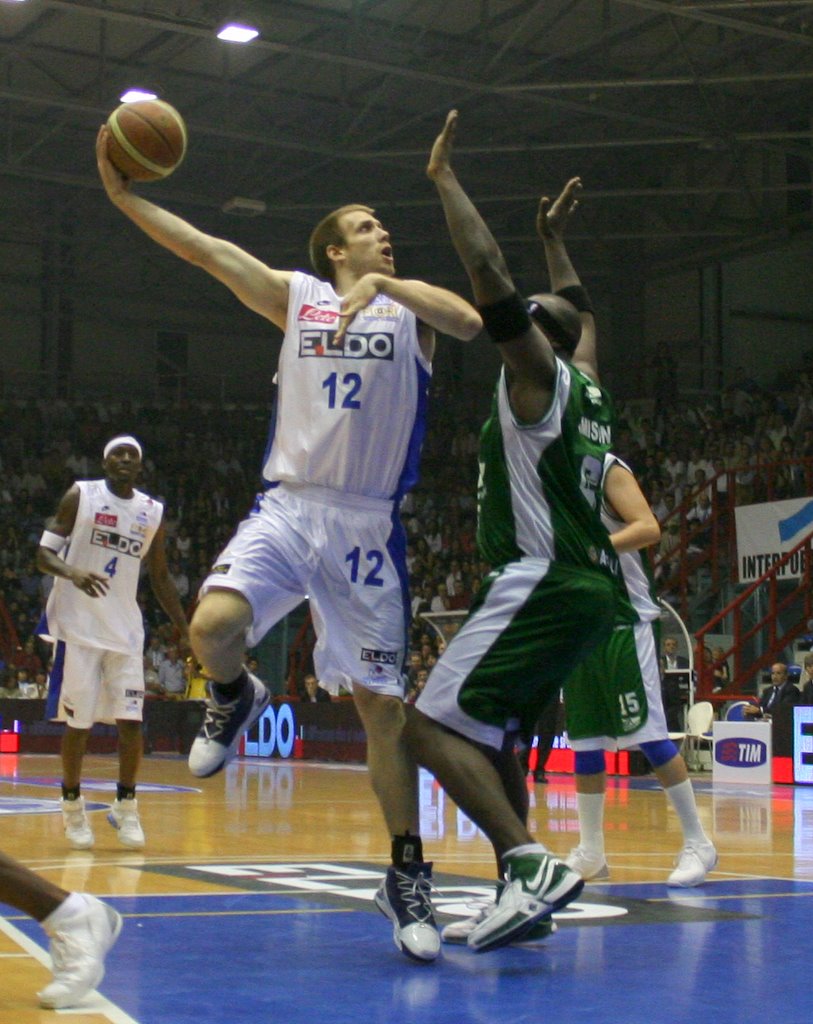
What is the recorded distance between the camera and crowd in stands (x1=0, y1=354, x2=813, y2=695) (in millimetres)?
22547

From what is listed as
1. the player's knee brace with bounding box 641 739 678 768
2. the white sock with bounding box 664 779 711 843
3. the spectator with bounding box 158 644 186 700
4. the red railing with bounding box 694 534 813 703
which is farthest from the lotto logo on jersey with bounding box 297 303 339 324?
the spectator with bounding box 158 644 186 700

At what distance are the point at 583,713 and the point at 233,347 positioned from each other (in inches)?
1116

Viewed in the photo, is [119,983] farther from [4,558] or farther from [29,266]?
[29,266]

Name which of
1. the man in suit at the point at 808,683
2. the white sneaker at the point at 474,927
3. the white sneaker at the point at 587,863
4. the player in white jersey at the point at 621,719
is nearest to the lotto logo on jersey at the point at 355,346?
the player in white jersey at the point at 621,719

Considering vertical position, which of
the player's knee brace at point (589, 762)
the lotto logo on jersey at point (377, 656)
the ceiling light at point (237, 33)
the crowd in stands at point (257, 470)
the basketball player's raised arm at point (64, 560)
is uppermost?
the ceiling light at point (237, 33)

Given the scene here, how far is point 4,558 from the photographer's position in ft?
87.8

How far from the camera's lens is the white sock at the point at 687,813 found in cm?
631

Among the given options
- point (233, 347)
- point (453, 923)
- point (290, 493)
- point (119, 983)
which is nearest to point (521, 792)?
point (453, 923)

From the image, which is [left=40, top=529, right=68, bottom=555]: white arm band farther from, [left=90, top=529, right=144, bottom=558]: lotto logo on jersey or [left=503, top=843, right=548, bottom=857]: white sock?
[left=503, top=843, right=548, bottom=857]: white sock

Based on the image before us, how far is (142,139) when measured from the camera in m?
5.21

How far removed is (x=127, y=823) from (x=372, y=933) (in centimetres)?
306

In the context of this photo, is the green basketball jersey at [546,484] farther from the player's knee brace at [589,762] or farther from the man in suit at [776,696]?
the man in suit at [776,696]

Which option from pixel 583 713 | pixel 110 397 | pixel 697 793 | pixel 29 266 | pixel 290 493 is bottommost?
pixel 697 793

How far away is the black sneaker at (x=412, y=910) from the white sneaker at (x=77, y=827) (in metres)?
3.17
